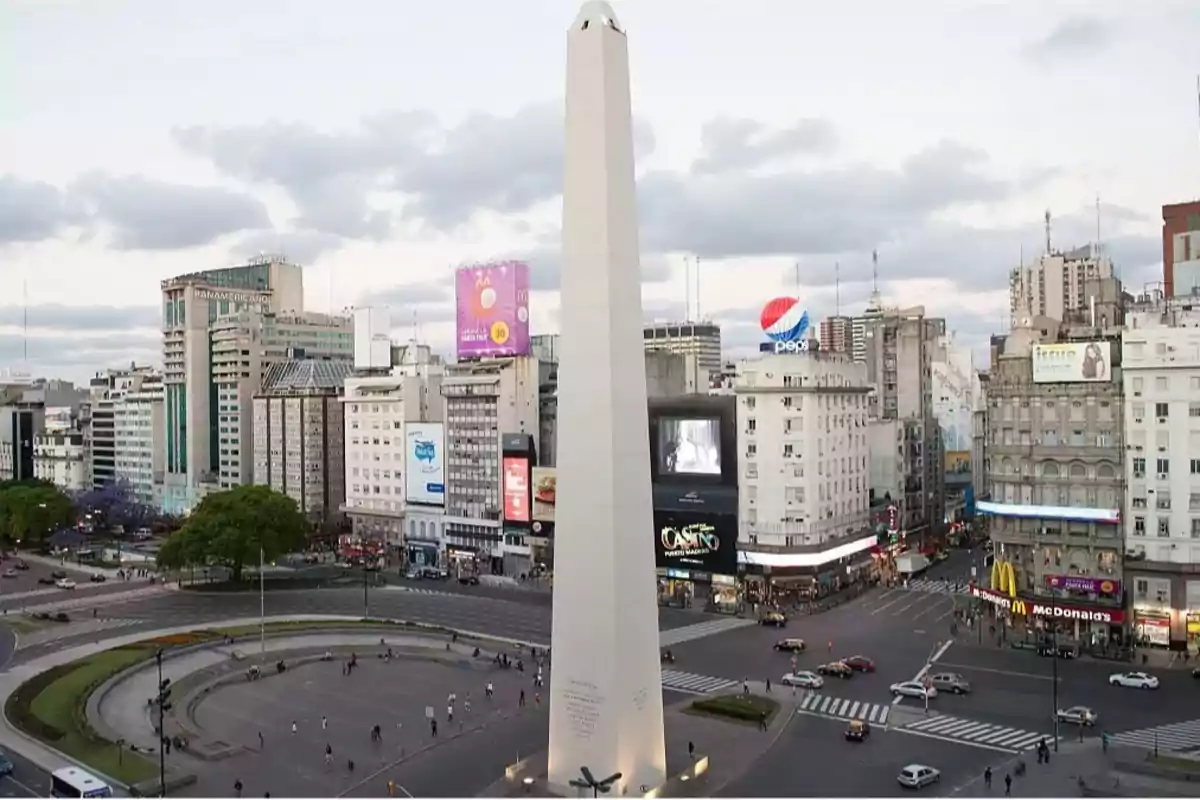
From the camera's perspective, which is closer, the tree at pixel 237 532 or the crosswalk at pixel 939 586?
the tree at pixel 237 532

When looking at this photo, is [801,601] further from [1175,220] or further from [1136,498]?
[1175,220]

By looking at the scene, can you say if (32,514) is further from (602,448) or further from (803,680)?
(602,448)

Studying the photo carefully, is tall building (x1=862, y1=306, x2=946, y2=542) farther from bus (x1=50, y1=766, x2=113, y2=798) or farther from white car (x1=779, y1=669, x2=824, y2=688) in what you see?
bus (x1=50, y1=766, x2=113, y2=798)

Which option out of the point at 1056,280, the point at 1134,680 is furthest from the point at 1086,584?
the point at 1056,280

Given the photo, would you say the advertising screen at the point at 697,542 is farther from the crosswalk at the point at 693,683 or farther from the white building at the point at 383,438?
the white building at the point at 383,438

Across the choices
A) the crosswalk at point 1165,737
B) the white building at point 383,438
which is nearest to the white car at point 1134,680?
the crosswalk at point 1165,737

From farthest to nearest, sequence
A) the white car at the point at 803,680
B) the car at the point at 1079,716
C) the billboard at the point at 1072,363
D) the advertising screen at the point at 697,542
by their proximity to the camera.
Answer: the advertising screen at the point at 697,542 < the billboard at the point at 1072,363 < the white car at the point at 803,680 < the car at the point at 1079,716
